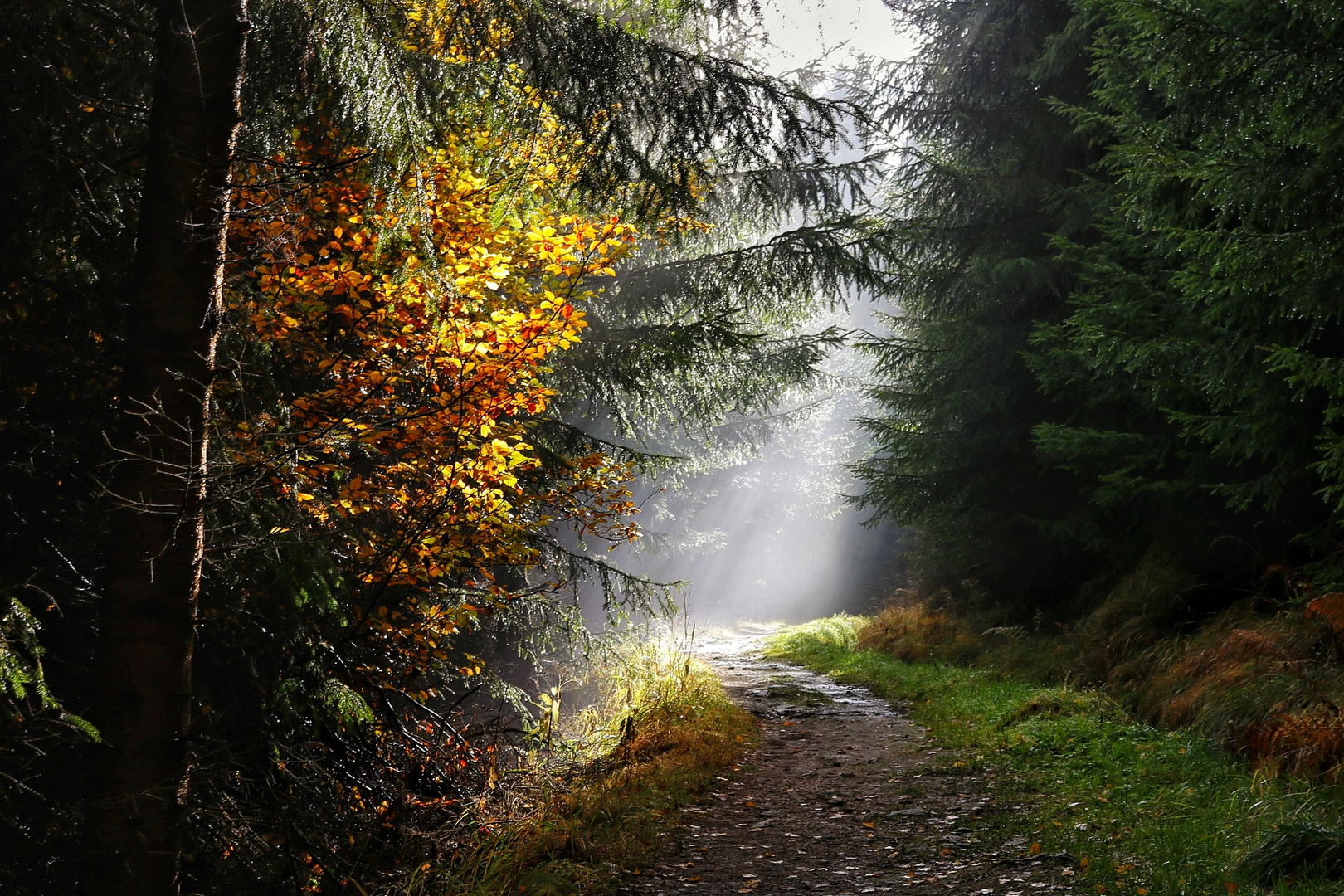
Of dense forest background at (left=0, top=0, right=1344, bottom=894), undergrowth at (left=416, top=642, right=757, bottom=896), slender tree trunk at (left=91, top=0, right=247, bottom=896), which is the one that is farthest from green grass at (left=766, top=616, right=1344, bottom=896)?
slender tree trunk at (left=91, top=0, right=247, bottom=896)

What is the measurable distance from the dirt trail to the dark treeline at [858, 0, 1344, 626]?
2.87 metres

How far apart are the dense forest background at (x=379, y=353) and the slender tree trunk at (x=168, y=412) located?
14mm

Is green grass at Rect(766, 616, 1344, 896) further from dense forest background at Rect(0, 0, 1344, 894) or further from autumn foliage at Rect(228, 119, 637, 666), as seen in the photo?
autumn foliage at Rect(228, 119, 637, 666)

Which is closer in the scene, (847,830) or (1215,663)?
(847,830)

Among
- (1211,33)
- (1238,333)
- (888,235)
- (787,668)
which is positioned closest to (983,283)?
(888,235)

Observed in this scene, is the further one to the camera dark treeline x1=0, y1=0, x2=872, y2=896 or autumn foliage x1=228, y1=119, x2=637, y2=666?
autumn foliage x1=228, y1=119, x2=637, y2=666

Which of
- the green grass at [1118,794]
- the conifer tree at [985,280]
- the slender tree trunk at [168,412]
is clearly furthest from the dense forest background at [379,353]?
the conifer tree at [985,280]

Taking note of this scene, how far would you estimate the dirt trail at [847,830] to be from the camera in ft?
13.1

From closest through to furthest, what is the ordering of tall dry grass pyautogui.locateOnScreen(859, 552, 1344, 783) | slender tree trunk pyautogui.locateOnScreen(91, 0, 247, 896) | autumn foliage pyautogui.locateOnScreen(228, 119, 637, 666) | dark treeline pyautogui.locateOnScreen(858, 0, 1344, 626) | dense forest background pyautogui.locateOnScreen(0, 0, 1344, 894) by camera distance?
1. slender tree trunk pyautogui.locateOnScreen(91, 0, 247, 896)
2. dense forest background pyautogui.locateOnScreen(0, 0, 1344, 894)
3. autumn foliage pyautogui.locateOnScreen(228, 119, 637, 666)
4. tall dry grass pyautogui.locateOnScreen(859, 552, 1344, 783)
5. dark treeline pyautogui.locateOnScreen(858, 0, 1344, 626)

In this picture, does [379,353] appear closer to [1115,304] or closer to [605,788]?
[605,788]

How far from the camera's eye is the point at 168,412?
119 inches

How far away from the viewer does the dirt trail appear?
4008 millimetres

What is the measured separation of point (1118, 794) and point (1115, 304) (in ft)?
15.2

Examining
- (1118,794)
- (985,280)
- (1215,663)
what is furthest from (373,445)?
(985,280)
